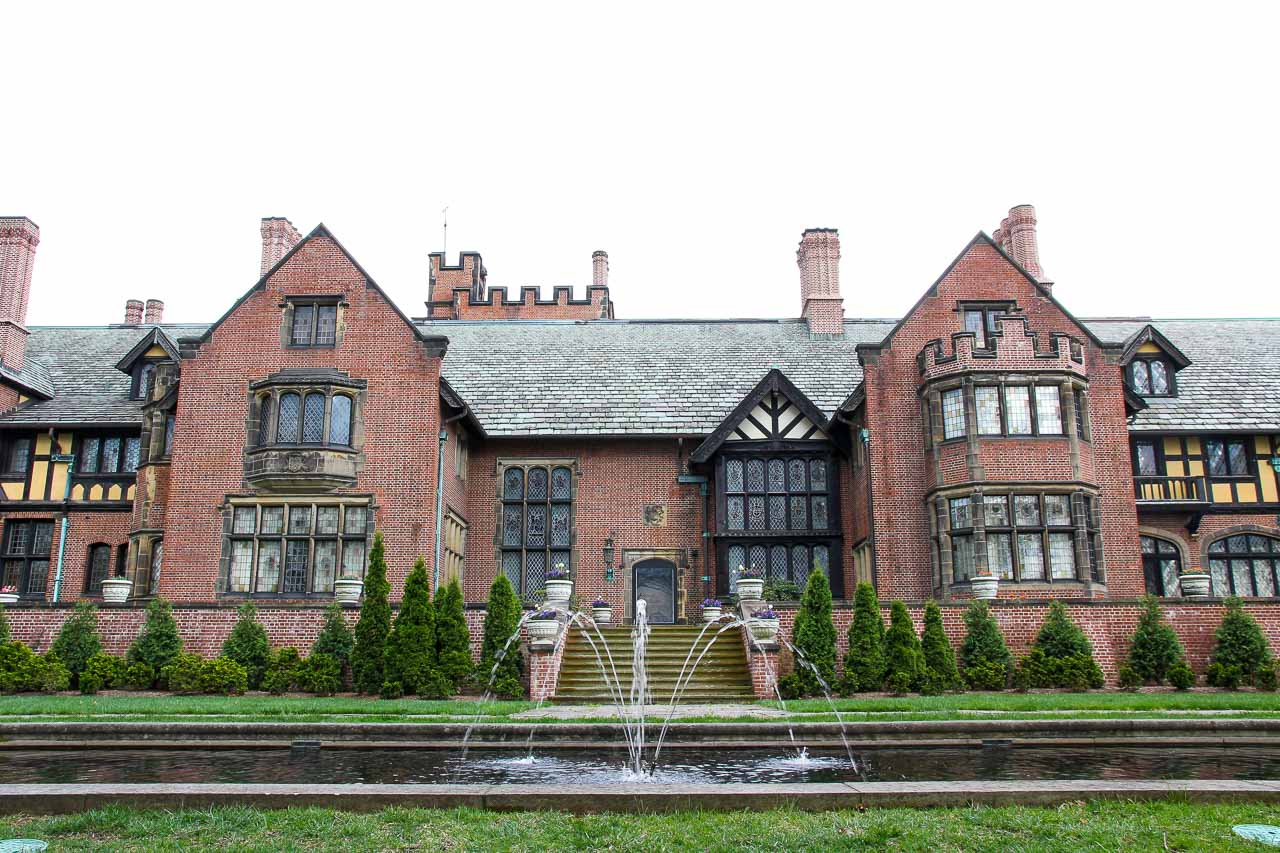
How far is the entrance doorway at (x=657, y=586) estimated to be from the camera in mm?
27766

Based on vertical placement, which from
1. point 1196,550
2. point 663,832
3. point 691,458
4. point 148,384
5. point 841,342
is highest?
point 841,342

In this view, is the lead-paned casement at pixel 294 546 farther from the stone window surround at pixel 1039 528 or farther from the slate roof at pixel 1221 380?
the slate roof at pixel 1221 380

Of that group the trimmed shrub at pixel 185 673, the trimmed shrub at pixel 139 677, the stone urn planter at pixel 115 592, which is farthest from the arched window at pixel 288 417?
the trimmed shrub at pixel 139 677

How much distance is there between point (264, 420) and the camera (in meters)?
25.2

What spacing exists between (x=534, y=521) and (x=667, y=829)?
21.2 meters

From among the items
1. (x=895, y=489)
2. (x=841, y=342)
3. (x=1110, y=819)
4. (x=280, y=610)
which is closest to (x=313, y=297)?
(x=280, y=610)

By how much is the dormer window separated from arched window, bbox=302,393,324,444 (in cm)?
2158

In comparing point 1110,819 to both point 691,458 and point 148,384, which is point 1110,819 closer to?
point 691,458

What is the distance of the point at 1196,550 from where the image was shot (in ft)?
91.0

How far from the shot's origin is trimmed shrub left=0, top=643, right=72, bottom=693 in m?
20.1

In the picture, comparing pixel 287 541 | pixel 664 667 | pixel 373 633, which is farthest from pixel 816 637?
pixel 287 541

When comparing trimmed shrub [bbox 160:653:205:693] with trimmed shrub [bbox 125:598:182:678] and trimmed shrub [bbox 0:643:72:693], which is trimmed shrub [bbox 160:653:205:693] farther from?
trimmed shrub [bbox 0:643:72:693]

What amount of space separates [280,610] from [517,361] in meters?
12.8

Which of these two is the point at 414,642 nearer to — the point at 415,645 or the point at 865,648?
the point at 415,645
